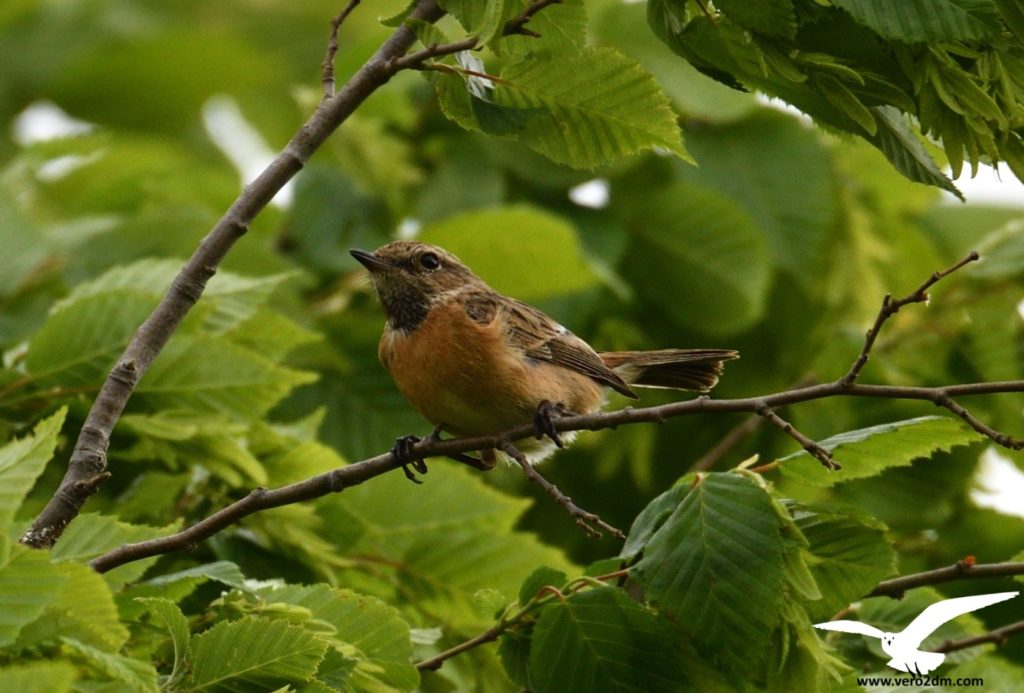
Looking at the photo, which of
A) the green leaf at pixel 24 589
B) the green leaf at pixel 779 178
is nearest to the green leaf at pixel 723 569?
the green leaf at pixel 24 589

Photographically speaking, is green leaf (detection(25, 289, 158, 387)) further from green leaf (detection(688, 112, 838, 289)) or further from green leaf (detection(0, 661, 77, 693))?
green leaf (detection(688, 112, 838, 289))

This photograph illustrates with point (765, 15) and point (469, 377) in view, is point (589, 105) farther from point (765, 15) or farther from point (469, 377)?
point (469, 377)

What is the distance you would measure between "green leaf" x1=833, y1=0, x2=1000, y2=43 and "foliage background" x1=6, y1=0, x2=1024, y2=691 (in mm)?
588

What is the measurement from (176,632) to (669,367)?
3.44 meters

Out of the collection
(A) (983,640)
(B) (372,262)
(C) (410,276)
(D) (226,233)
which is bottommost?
(A) (983,640)

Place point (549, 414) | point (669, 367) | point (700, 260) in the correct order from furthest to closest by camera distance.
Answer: point (700, 260), point (669, 367), point (549, 414)

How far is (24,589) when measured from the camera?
123 inches

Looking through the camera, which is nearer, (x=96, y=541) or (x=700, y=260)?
(x=96, y=541)

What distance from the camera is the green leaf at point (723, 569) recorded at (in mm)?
3605

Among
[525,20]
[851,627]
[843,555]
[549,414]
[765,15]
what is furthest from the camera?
[549,414]

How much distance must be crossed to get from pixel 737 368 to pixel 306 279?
2913mm

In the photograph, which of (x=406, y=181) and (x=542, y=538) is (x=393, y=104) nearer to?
(x=406, y=181)

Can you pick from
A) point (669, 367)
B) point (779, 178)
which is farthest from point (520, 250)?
point (779, 178)

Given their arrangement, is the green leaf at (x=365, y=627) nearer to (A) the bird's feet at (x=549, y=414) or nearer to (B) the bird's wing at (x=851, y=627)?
(A) the bird's feet at (x=549, y=414)
